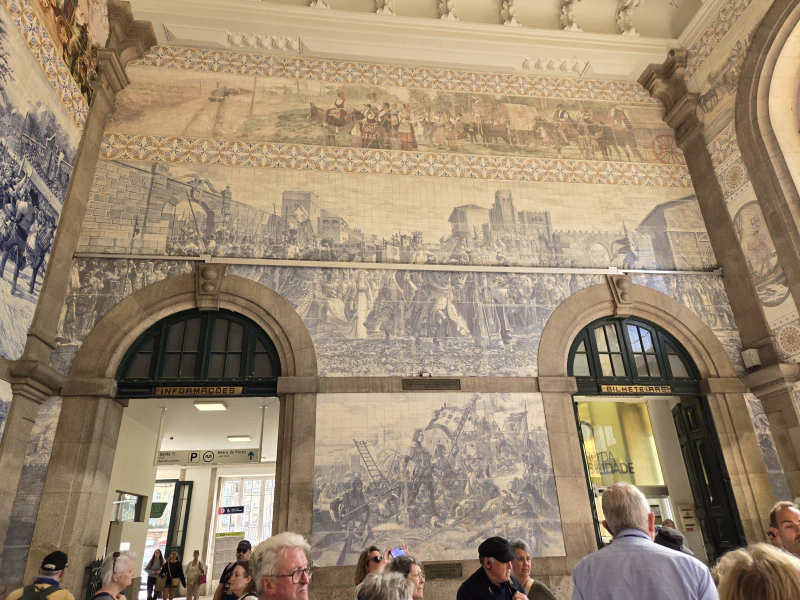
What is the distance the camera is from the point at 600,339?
8797mm

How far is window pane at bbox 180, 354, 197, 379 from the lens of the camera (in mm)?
7793

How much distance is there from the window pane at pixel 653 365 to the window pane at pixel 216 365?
22.0ft

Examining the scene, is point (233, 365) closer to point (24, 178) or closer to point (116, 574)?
point (24, 178)

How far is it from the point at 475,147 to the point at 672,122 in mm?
4084

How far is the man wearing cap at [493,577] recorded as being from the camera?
3.51 m

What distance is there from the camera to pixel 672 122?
10531 mm

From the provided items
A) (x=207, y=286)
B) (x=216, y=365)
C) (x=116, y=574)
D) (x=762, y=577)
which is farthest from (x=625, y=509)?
(x=207, y=286)

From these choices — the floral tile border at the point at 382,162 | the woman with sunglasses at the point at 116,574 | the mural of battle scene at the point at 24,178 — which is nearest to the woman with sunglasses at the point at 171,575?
the mural of battle scene at the point at 24,178

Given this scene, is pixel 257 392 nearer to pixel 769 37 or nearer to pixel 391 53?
pixel 391 53

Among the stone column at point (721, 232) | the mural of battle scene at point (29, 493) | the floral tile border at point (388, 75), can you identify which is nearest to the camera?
the mural of battle scene at point (29, 493)

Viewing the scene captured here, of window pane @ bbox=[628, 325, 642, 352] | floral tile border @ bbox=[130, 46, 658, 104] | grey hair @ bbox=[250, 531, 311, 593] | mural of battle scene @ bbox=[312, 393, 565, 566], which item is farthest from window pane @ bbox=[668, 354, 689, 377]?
grey hair @ bbox=[250, 531, 311, 593]

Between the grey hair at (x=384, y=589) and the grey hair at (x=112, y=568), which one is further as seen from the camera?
the grey hair at (x=112, y=568)

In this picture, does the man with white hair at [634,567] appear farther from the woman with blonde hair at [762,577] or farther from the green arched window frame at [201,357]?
the green arched window frame at [201,357]

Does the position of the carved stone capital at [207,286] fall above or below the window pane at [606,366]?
above
